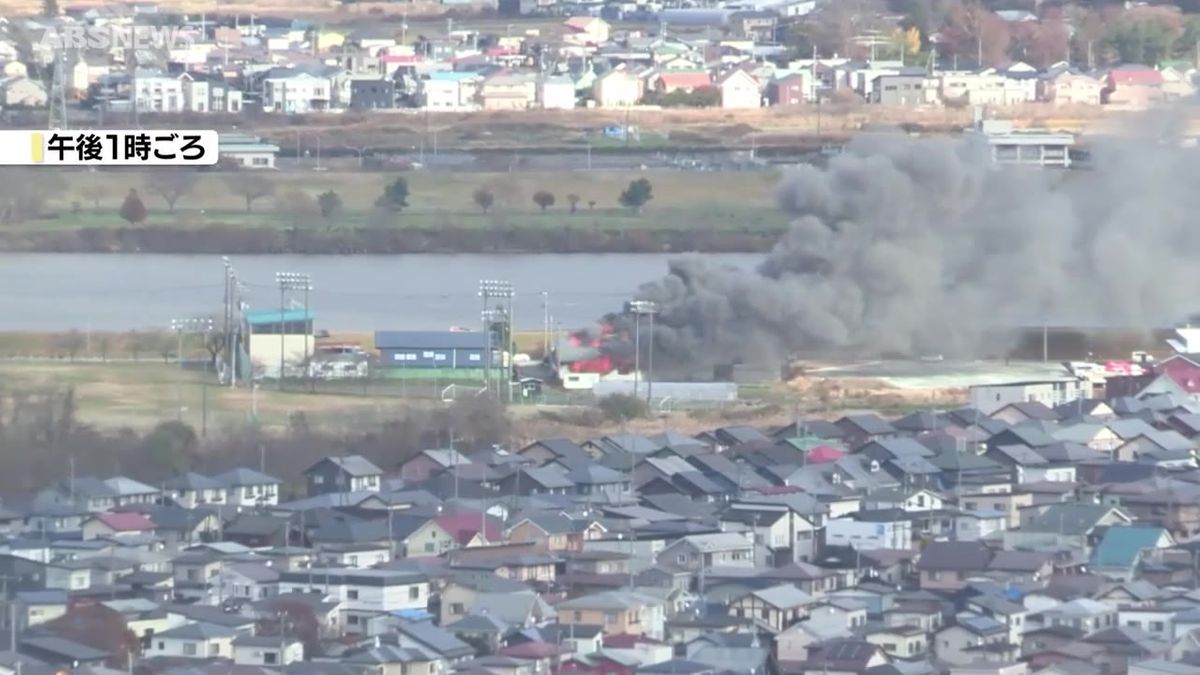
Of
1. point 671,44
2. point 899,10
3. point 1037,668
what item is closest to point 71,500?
point 1037,668

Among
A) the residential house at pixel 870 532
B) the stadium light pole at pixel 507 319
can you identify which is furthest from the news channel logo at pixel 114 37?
the residential house at pixel 870 532

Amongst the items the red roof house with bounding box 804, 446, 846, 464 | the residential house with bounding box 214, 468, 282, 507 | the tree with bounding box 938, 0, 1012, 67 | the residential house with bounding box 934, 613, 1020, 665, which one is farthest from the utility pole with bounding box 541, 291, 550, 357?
the tree with bounding box 938, 0, 1012, 67

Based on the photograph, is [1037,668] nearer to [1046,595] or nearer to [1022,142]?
[1046,595]

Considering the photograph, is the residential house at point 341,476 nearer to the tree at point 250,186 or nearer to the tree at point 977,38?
the tree at point 250,186

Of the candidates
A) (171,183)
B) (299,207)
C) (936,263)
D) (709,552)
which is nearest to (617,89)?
(171,183)

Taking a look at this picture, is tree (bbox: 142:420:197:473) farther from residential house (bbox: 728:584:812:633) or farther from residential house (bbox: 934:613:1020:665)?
residential house (bbox: 934:613:1020:665)

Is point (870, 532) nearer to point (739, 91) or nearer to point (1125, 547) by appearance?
point (1125, 547)
